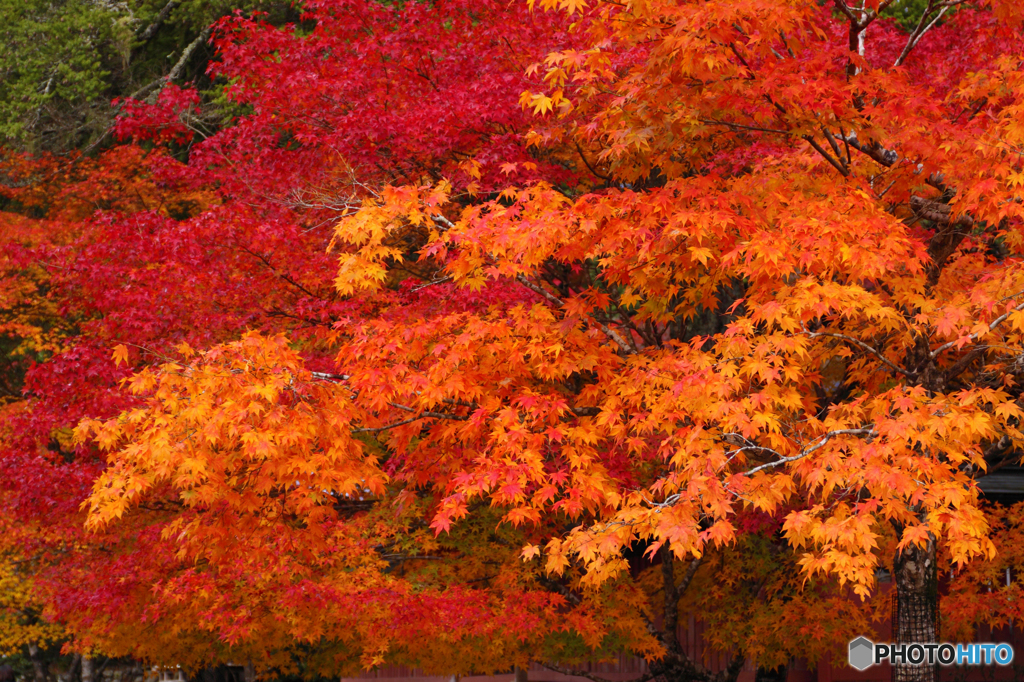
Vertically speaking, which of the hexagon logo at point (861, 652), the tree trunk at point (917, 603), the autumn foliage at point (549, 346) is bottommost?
the hexagon logo at point (861, 652)

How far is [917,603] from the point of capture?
30.7ft

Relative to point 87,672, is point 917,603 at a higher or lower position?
higher

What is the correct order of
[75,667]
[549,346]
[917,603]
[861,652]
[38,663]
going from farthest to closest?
[38,663], [75,667], [861,652], [917,603], [549,346]

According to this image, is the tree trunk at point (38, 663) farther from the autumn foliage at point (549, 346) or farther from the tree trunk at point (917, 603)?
the tree trunk at point (917, 603)

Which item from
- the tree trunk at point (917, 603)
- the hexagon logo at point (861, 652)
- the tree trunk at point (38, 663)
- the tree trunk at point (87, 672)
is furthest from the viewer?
the tree trunk at point (38, 663)

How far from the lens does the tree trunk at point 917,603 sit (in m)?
9.34

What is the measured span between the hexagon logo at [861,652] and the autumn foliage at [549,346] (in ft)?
1.19

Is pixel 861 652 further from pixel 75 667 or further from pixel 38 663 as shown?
pixel 38 663

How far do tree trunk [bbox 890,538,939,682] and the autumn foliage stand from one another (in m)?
0.06

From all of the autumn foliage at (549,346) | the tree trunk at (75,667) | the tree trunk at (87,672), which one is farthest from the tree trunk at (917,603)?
the tree trunk at (75,667)

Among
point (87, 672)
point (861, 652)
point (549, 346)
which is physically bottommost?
point (87, 672)

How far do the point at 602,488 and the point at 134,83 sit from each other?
20757 mm

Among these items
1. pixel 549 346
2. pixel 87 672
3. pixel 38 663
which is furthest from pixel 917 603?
pixel 38 663

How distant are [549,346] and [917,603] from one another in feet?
14.6
